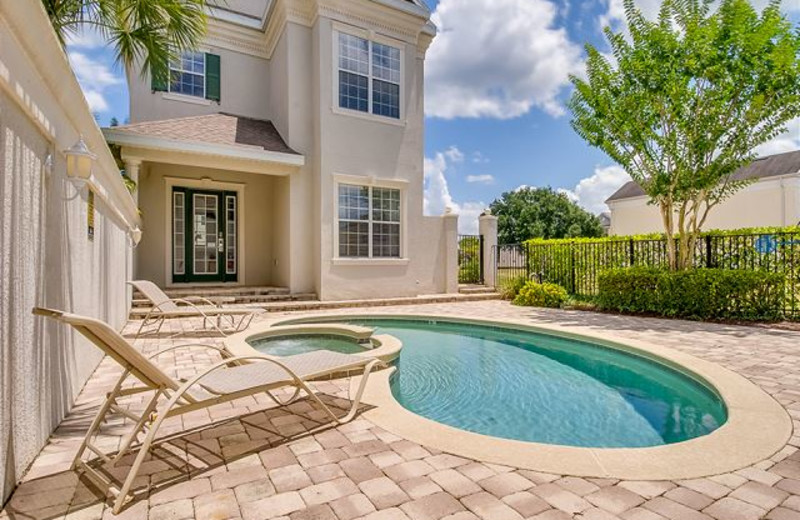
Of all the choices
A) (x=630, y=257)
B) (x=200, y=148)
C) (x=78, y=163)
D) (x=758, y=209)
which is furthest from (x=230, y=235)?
(x=758, y=209)

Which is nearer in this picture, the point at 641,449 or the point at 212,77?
the point at 641,449

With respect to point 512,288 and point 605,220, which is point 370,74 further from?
point 605,220

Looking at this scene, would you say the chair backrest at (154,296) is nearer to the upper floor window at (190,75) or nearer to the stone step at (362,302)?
the stone step at (362,302)

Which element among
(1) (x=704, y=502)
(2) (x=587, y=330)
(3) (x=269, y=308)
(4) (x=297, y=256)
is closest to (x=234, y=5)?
(4) (x=297, y=256)

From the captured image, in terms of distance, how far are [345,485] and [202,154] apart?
35.4 feet

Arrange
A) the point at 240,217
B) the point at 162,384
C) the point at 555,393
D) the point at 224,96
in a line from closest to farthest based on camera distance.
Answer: the point at 162,384
the point at 555,393
the point at 240,217
the point at 224,96

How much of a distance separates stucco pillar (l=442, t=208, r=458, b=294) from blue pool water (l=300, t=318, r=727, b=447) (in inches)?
258

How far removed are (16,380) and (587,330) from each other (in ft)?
27.0

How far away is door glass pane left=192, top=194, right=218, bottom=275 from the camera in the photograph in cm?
1354

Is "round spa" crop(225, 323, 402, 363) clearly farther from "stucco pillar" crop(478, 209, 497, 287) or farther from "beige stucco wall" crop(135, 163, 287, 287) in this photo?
"stucco pillar" crop(478, 209, 497, 287)

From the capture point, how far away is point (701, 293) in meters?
10.0

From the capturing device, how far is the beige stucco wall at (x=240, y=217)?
12734 millimetres

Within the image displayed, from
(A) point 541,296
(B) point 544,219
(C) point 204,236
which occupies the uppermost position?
(B) point 544,219

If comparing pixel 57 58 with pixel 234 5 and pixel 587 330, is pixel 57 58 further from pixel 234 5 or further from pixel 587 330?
pixel 234 5
